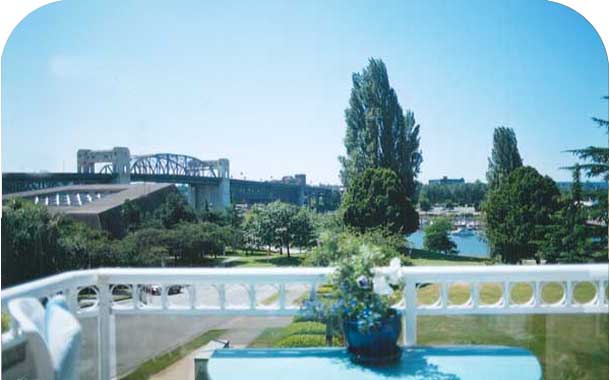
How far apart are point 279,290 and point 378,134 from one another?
6734 millimetres

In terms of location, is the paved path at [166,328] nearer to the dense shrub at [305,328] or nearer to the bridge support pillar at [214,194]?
the dense shrub at [305,328]

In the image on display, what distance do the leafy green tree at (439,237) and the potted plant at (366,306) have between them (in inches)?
159

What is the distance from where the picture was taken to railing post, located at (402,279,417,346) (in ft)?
6.19

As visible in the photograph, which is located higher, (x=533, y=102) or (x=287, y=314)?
(x=533, y=102)

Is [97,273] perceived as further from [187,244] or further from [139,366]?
[187,244]

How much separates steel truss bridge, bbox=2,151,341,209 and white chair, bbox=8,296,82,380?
2.34 meters

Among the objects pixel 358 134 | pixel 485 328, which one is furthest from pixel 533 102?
pixel 485 328

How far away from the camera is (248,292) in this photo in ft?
6.35

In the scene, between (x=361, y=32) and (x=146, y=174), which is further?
(x=146, y=174)

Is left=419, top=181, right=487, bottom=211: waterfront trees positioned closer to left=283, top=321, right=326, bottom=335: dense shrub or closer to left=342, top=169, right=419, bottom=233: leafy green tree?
left=342, top=169, right=419, bottom=233: leafy green tree

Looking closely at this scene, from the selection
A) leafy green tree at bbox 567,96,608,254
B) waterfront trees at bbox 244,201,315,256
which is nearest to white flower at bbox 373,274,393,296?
leafy green tree at bbox 567,96,608,254

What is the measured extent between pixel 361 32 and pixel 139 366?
9.82ft

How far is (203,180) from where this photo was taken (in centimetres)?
595

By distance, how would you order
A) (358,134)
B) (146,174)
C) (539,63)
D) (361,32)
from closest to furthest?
(361,32), (539,63), (146,174), (358,134)
